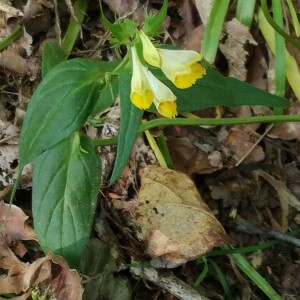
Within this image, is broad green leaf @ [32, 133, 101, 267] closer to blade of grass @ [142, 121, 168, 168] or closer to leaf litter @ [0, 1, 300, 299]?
leaf litter @ [0, 1, 300, 299]

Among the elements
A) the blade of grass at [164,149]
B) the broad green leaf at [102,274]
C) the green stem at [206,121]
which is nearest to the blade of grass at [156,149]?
the blade of grass at [164,149]

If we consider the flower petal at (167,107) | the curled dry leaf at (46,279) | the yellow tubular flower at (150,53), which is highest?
the yellow tubular flower at (150,53)

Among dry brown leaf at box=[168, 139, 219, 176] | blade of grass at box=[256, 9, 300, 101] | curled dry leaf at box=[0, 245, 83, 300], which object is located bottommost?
curled dry leaf at box=[0, 245, 83, 300]

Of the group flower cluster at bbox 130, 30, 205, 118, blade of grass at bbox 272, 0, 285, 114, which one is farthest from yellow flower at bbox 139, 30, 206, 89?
blade of grass at bbox 272, 0, 285, 114

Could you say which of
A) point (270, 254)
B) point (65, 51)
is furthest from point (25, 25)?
point (270, 254)

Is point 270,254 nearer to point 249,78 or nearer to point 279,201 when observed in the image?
point 279,201

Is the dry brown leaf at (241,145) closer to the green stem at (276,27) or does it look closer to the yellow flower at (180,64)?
the green stem at (276,27)

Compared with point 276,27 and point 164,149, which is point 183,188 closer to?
point 164,149
